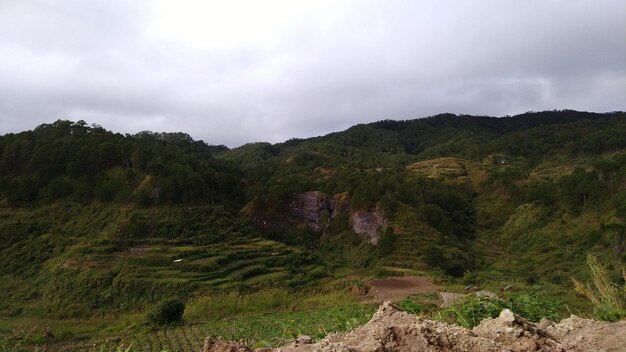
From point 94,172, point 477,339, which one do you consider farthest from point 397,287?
point 94,172

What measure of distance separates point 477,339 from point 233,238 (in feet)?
115

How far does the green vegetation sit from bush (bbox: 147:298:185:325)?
1.01ft

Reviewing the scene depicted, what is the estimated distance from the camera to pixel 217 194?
155ft

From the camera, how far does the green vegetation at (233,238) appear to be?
85.4 ft

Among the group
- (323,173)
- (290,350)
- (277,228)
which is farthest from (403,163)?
(290,350)

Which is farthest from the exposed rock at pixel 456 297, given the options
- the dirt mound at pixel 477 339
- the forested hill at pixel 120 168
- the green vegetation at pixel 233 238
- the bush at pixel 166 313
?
the forested hill at pixel 120 168

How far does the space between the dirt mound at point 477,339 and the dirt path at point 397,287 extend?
19749mm

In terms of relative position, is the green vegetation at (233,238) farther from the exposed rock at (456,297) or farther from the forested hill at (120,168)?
the exposed rock at (456,297)

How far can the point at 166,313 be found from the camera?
22703 mm

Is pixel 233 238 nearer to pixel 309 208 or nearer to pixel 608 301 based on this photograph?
pixel 309 208

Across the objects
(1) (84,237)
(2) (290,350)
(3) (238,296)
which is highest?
(2) (290,350)

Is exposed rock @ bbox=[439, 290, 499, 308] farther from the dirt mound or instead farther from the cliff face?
the cliff face

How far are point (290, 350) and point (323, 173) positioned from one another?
6730 centimetres

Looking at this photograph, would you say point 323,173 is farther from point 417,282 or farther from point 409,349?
point 409,349
